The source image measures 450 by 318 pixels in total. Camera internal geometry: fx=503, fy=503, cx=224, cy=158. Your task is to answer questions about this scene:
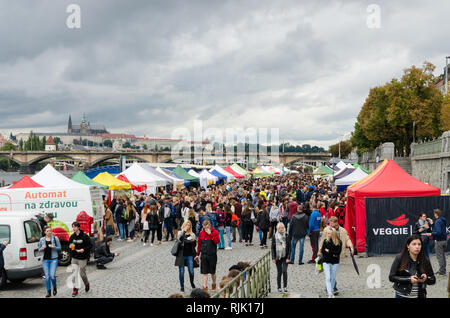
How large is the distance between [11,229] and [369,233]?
9421 millimetres

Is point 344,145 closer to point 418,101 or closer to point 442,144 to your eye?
point 418,101

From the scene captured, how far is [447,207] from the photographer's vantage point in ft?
46.5

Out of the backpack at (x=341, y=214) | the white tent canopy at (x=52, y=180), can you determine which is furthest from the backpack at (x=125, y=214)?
the backpack at (x=341, y=214)

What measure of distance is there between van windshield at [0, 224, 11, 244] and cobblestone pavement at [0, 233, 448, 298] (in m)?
1.10

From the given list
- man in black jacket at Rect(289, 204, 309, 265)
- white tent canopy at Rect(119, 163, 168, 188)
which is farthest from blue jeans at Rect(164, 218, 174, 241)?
white tent canopy at Rect(119, 163, 168, 188)

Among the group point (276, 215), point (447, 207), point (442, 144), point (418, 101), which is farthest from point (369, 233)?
point (418, 101)

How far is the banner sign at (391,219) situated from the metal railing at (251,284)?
5.86 metres

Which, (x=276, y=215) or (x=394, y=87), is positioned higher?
(x=394, y=87)

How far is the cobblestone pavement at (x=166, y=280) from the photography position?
32.5ft

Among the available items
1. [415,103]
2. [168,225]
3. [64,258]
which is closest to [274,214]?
[168,225]

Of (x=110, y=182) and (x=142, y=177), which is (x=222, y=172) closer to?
(x=142, y=177)

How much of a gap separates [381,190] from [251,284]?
318 inches

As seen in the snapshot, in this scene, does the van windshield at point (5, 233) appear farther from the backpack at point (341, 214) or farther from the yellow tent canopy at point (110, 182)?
the yellow tent canopy at point (110, 182)

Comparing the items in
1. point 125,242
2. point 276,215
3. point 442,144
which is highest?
point 442,144
